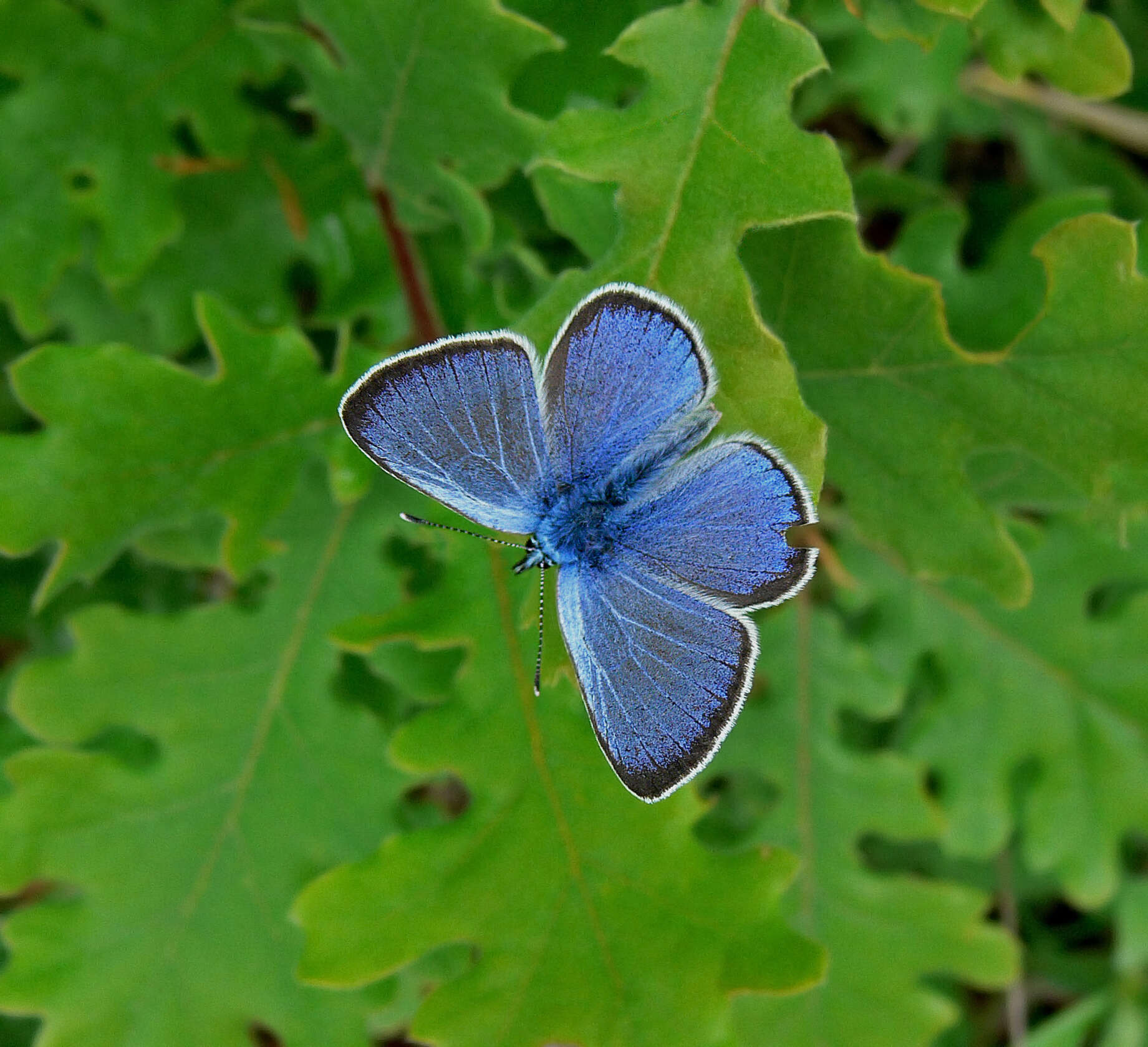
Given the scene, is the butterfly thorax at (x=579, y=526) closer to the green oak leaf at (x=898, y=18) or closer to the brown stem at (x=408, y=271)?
the brown stem at (x=408, y=271)

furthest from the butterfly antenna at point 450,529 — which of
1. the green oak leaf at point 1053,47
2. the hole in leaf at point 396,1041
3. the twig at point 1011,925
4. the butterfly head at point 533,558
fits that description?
the twig at point 1011,925

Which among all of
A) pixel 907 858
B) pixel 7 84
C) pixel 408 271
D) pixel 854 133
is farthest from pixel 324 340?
pixel 907 858

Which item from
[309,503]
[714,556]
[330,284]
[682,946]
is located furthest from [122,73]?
[682,946]

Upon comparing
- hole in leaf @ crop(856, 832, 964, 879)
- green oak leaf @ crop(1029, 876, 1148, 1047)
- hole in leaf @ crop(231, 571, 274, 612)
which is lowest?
green oak leaf @ crop(1029, 876, 1148, 1047)

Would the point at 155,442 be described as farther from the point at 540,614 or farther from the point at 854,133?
the point at 854,133

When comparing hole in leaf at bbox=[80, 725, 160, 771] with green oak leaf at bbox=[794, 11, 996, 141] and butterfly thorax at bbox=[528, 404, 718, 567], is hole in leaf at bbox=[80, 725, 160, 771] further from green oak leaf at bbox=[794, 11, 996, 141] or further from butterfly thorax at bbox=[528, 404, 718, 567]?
green oak leaf at bbox=[794, 11, 996, 141]

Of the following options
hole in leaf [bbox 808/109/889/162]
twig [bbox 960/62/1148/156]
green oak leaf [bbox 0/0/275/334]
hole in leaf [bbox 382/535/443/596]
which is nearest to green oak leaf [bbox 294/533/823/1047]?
hole in leaf [bbox 382/535/443/596]

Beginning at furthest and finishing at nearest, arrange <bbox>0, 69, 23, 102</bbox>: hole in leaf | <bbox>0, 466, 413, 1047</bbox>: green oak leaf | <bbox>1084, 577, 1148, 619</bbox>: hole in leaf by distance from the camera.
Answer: <bbox>1084, 577, 1148, 619</bbox>: hole in leaf → <bbox>0, 69, 23, 102</bbox>: hole in leaf → <bbox>0, 466, 413, 1047</bbox>: green oak leaf
